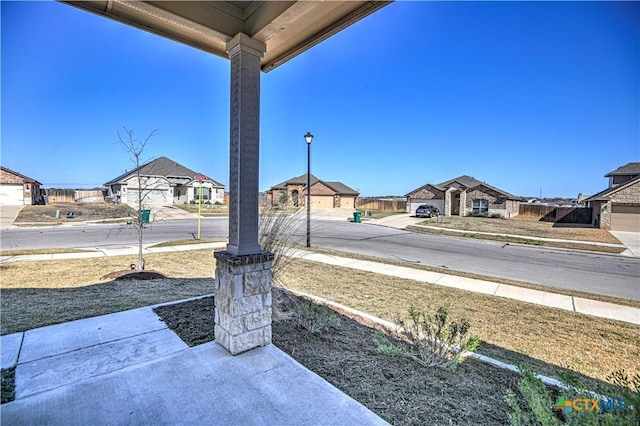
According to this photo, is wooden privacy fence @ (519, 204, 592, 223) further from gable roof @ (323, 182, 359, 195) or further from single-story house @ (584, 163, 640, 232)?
gable roof @ (323, 182, 359, 195)

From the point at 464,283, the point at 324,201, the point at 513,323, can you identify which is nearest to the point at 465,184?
the point at 324,201

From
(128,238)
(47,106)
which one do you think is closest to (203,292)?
(128,238)

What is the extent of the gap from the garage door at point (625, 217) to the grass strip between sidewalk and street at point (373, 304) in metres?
22.9

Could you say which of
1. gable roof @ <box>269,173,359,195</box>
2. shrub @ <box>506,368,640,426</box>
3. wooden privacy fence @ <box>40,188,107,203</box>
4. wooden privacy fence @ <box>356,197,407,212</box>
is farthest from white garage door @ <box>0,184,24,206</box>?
shrub @ <box>506,368,640,426</box>

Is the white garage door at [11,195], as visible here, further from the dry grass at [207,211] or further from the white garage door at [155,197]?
the dry grass at [207,211]

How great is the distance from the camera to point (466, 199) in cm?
2973

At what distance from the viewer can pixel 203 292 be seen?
4.87 meters

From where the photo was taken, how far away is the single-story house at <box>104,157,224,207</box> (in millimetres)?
30391

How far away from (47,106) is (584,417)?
50.6 feet

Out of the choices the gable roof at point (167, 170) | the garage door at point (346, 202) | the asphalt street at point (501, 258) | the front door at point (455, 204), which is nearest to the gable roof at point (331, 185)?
the garage door at point (346, 202)

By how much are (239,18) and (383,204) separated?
38.2 m

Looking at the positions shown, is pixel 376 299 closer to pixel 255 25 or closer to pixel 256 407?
pixel 256 407

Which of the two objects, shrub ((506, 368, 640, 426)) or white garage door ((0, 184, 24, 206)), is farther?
white garage door ((0, 184, 24, 206))

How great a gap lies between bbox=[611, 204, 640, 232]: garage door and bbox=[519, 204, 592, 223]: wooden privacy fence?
11.3 ft
